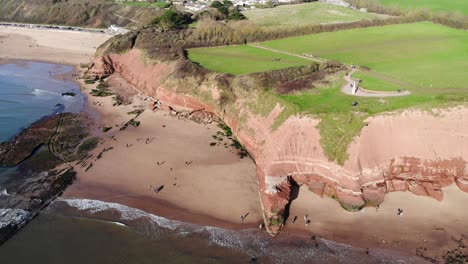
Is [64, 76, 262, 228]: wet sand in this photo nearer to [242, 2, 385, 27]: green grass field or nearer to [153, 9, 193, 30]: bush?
[153, 9, 193, 30]: bush

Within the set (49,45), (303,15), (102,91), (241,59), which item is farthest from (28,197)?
(303,15)

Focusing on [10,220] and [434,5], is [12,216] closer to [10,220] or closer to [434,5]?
[10,220]

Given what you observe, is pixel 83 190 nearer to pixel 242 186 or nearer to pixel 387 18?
pixel 242 186

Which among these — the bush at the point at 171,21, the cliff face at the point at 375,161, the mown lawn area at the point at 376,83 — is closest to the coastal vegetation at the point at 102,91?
the bush at the point at 171,21

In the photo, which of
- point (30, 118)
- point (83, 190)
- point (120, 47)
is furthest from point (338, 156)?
point (120, 47)

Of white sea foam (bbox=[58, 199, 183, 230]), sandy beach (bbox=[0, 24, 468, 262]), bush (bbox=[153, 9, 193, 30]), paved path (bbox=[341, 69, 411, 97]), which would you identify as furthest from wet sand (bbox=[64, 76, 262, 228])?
bush (bbox=[153, 9, 193, 30])

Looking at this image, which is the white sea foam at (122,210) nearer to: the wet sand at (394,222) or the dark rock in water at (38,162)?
the dark rock in water at (38,162)
